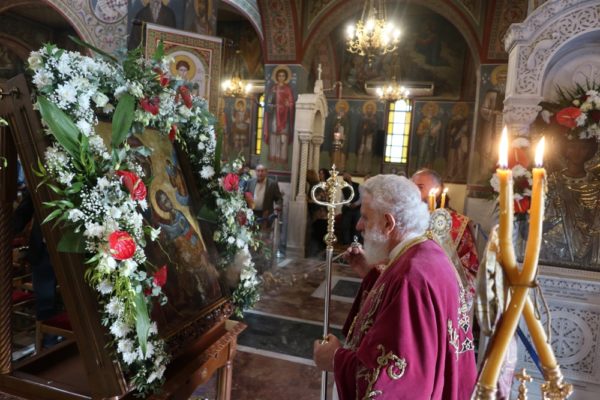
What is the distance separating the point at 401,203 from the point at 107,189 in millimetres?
1194

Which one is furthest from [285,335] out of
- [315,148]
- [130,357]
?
[315,148]

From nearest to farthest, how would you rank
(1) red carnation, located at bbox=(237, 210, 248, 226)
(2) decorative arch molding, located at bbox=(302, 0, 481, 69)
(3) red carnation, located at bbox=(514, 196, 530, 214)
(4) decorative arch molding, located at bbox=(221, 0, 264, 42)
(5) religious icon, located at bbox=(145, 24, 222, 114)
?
(1) red carnation, located at bbox=(237, 210, 248, 226) → (3) red carnation, located at bbox=(514, 196, 530, 214) → (5) religious icon, located at bbox=(145, 24, 222, 114) → (2) decorative arch molding, located at bbox=(302, 0, 481, 69) → (4) decorative arch molding, located at bbox=(221, 0, 264, 42)

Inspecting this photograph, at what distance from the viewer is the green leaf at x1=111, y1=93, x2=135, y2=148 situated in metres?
1.69

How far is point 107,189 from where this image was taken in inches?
62.0

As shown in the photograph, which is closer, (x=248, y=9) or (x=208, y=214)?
(x=208, y=214)

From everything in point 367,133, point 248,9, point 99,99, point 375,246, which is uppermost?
point 248,9

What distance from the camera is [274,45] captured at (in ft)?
32.7

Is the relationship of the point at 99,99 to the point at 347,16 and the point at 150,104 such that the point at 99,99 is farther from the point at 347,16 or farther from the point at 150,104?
the point at 347,16

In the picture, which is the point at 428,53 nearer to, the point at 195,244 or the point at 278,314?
the point at 278,314

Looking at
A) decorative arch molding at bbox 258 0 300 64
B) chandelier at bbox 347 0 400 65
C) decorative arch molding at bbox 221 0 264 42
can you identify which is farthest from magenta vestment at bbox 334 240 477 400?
decorative arch molding at bbox 221 0 264 42

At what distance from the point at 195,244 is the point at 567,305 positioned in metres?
3.10

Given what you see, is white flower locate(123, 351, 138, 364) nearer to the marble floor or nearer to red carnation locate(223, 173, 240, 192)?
the marble floor

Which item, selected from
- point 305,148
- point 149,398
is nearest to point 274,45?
point 305,148

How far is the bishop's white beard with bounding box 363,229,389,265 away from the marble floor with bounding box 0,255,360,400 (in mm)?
1389
